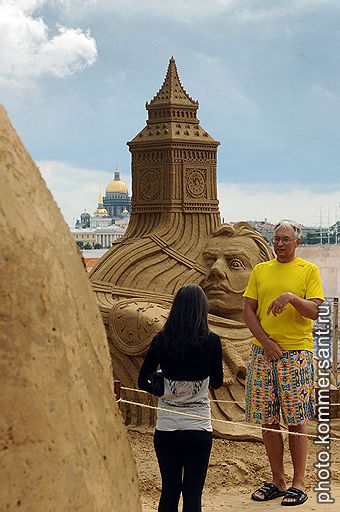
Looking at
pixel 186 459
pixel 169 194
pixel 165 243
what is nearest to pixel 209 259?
pixel 165 243

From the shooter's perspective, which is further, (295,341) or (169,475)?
(295,341)

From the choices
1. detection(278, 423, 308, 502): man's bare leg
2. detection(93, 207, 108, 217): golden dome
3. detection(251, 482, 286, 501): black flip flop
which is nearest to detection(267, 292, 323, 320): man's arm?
detection(278, 423, 308, 502): man's bare leg

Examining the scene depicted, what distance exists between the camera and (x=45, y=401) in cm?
156

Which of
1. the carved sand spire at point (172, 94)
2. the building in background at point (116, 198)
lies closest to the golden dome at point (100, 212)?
the building in background at point (116, 198)

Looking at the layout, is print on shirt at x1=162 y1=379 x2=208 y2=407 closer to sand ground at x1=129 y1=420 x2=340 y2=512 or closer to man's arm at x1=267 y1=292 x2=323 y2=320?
man's arm at x1=267 y1=292 x2=323 y2=320

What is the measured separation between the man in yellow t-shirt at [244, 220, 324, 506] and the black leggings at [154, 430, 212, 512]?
1.09m

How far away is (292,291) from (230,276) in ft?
10.3

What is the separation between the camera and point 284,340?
4.26m

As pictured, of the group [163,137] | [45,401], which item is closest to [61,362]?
[45,401]

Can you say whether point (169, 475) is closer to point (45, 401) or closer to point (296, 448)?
point (296, 448)

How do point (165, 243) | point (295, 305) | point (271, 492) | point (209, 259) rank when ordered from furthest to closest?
1. point (165, 243)
2. point (209, 259)
3. point (271, 492)
4. point (295, 305)

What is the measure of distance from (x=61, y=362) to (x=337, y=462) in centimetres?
470

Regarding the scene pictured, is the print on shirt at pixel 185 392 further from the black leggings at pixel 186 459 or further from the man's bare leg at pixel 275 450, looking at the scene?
the man's bare leg at pixel 275 450

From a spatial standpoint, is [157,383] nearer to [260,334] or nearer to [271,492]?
[260,334]
